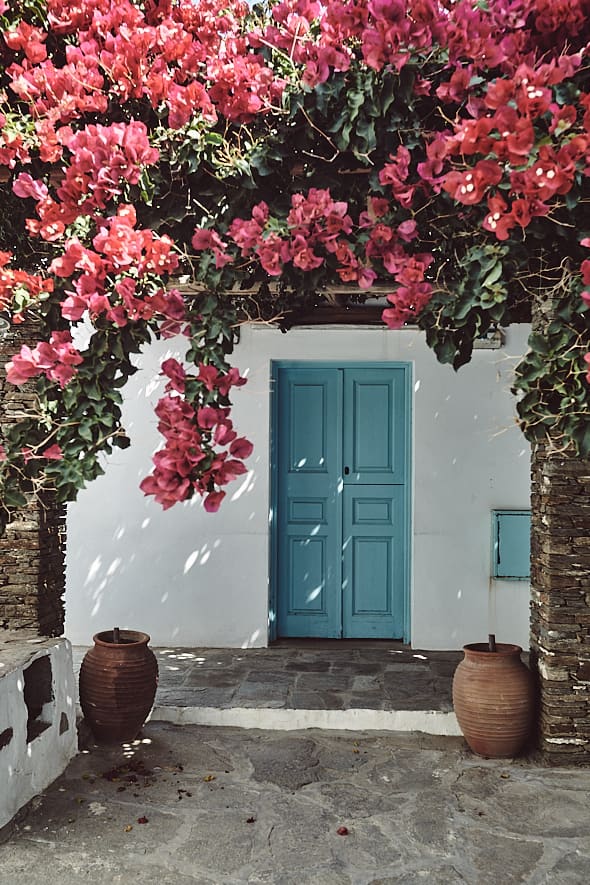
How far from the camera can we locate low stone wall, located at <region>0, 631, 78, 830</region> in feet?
11.5

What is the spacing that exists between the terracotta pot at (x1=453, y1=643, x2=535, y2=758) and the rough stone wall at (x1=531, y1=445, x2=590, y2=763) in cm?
12

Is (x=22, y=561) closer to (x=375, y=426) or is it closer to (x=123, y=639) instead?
(x=123, y=639)

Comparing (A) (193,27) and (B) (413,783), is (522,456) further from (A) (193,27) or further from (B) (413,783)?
(A) (193,27)

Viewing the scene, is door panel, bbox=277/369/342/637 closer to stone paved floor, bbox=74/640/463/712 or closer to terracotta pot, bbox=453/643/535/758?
stone paved floor, bbox=74/640/463/712

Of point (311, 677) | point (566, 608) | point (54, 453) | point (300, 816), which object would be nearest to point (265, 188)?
point (54, 453)

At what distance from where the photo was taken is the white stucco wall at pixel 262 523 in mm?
6363

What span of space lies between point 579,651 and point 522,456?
2.46m

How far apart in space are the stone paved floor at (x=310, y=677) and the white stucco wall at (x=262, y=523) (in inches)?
11.9

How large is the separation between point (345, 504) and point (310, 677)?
1558 millimetres

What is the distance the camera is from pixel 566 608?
13.6 feet

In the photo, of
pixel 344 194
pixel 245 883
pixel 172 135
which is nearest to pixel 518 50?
pixel 344 194

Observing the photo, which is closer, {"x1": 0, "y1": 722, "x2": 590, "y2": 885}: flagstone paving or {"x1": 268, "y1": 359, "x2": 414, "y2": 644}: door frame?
{"x1": 0, "y1": 722, "x2": 590, "y2": 885}: flagstone paving

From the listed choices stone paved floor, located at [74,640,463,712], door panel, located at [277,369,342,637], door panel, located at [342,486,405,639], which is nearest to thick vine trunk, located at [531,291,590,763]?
stone paved floor, located at [74,640,463,712]

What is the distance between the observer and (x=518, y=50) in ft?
6.48
